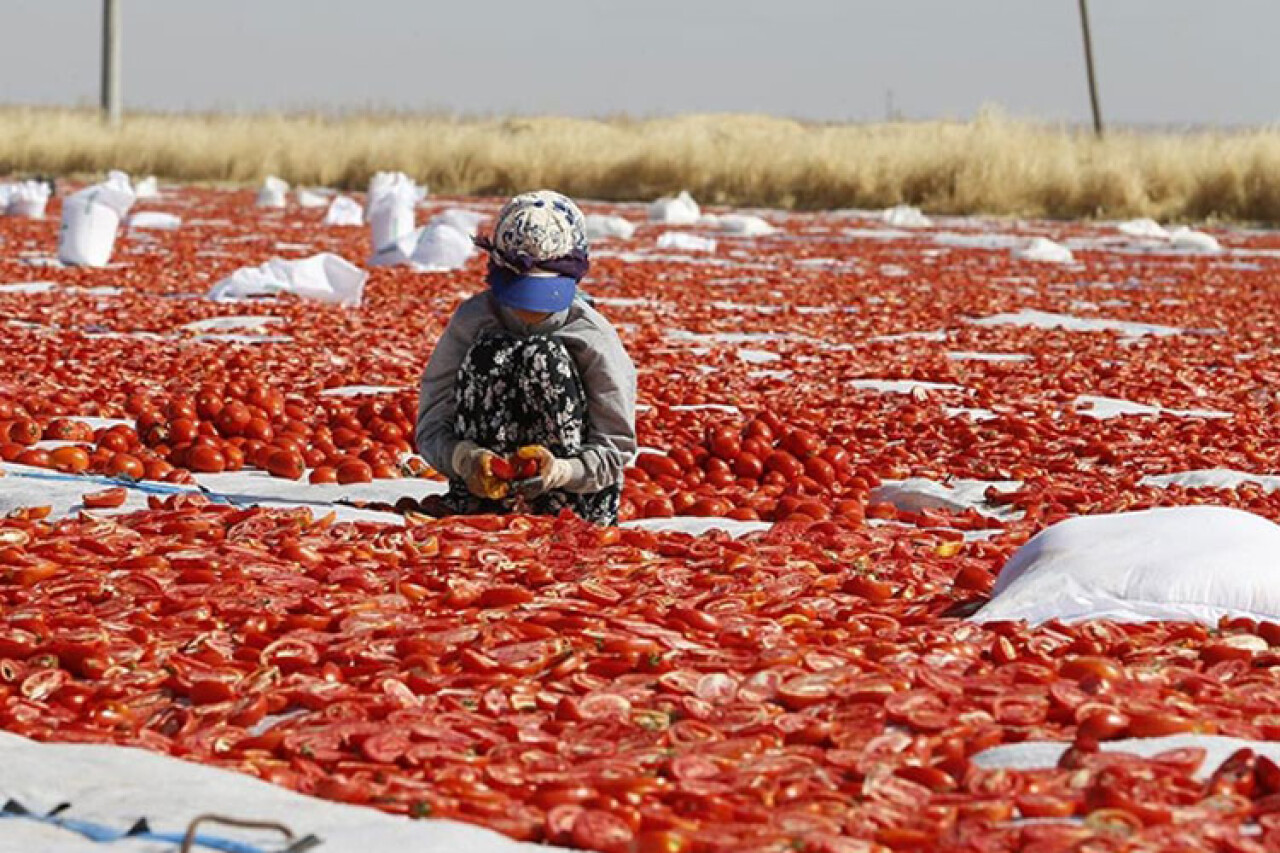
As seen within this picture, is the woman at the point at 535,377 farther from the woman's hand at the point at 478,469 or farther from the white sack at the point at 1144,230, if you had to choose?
the white sack at the point at 1144,230

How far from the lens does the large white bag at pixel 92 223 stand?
17234 mm

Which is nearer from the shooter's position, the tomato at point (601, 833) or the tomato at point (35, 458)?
the tomato at point (601, 833)

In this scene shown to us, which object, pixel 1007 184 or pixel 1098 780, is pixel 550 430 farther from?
pixel 1007 184

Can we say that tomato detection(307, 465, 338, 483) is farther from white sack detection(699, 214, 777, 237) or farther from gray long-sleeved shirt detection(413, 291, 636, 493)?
white sack detection(699, 214, 777, 237)

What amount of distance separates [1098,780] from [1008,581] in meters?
1.53

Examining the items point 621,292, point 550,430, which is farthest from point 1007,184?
point 550,430

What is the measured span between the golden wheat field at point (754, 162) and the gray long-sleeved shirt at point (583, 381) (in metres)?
27.1

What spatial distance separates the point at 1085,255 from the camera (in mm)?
23953

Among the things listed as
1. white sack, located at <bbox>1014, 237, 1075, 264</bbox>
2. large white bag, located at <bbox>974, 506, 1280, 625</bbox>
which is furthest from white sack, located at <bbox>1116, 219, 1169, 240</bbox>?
large white bag, located at <bbox>974, 506, 1280, 625</bbox>

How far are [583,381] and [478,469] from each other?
0.44m

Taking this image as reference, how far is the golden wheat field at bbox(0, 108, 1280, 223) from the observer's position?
32.2 meters

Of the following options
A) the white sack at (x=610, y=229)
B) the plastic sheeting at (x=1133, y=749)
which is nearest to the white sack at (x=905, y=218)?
the white sack at (x=610, y=229)

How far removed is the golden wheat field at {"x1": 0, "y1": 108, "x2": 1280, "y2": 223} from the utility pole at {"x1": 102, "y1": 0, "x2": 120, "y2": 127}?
47cm

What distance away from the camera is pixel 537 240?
18.8ft
